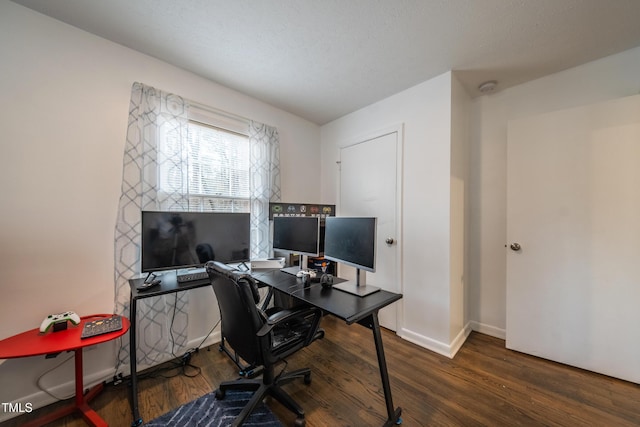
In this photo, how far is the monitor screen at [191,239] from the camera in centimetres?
177

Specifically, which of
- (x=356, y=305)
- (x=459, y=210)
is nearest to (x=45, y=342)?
(x=356, y=305)

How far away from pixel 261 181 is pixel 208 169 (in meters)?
0.57

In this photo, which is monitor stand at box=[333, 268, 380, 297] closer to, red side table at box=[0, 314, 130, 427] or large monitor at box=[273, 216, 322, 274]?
large monitor at box=[273, 216, 322, 274]

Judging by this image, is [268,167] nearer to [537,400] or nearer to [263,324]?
[263,324]

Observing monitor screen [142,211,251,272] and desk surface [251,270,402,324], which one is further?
monitor screen [142,211,251,272]

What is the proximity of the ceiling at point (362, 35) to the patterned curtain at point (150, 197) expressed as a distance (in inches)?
18.5

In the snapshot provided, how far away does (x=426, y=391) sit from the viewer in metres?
1.65

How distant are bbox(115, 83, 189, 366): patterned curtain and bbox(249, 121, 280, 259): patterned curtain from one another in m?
0.69

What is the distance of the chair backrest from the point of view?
3.93 feet

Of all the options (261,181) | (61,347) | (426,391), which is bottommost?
(426,391)

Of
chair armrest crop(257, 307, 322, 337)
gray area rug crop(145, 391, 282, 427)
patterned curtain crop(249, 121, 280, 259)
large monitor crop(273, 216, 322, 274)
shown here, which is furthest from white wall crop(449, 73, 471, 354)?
patterned curtain crop(249, 121, 280, 259)

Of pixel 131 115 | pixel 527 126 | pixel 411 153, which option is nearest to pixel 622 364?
pixel 527 126

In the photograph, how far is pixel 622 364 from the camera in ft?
5.69

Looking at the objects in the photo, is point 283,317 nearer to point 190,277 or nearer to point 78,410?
point 190,277
